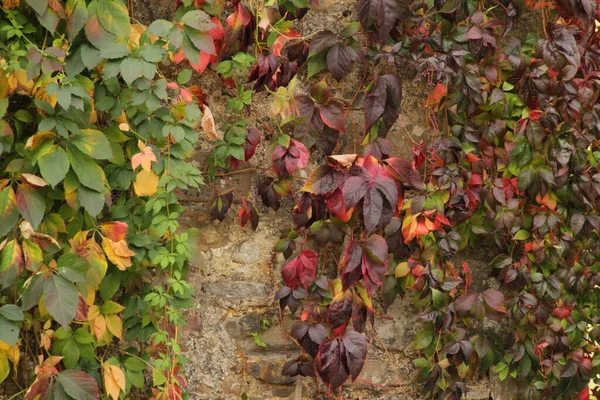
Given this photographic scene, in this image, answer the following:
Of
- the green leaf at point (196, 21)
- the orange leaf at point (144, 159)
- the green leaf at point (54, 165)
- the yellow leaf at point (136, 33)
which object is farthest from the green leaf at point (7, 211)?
the green leaf at point (196, 21)

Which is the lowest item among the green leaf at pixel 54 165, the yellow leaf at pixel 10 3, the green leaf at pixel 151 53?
the green leaf at pixel 54 165

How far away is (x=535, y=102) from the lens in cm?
268

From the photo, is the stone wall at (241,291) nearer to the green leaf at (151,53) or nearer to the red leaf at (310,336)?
the red leaf at (310,336)

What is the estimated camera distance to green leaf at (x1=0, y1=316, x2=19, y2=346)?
188 centimetres

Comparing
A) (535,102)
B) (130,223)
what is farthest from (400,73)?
(130,223)

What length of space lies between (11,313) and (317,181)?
0.99 metres

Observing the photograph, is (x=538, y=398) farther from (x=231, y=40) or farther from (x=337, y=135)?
(x=231, y=40)

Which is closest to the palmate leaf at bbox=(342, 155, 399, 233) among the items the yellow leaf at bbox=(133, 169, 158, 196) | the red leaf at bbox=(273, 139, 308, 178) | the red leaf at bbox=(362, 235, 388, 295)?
the red leaf at bbox=(362, 235, 388, 295)

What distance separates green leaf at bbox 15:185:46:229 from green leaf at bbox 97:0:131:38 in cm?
50

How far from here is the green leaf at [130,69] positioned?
1.90 m

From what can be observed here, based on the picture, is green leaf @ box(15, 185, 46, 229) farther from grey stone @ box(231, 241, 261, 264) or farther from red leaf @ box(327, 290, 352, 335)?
red leaf @ box(327, 290, 352, 335)

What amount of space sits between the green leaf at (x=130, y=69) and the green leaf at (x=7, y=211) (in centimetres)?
45

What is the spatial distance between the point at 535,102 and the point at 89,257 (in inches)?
66.7

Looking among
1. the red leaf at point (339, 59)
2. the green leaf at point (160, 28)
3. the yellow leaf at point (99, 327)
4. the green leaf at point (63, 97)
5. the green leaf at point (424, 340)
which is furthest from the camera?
the green leaf at point (424, 340)
